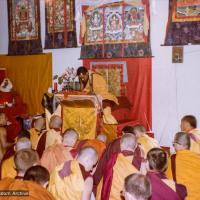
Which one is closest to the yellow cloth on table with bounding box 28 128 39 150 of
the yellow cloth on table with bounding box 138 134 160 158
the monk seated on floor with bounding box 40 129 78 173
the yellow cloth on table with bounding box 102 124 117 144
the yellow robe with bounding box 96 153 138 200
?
the yellow cloth on table with bounding box 102 124 117 144

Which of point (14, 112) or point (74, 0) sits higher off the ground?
point (74, 0)

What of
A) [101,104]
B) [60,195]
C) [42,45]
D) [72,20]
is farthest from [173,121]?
[60,195]

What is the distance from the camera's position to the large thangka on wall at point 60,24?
9633mm

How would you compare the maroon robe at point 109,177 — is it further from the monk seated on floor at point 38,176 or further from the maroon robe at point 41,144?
the maroon robe at point 41,144

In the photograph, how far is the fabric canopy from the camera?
1038 centimetres

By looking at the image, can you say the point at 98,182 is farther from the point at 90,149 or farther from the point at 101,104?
the point at 101,104

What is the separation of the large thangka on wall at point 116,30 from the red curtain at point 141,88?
20 centimetres

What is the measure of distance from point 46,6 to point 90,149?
721cm

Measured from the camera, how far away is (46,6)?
10172 millimetres

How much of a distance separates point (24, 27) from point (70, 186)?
7992 millimetres

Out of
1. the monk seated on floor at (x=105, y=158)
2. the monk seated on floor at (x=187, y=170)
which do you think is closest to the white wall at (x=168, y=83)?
the monk seated on floor at (x=105, y=158)

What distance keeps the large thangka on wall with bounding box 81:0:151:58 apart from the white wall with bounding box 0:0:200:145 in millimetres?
247

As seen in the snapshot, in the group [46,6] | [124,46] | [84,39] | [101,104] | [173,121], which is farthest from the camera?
[46,6]

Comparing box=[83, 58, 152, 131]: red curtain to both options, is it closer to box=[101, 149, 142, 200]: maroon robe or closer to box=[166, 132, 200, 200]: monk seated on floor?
box=[166, 132, 200, 200]: monk seated on floor
